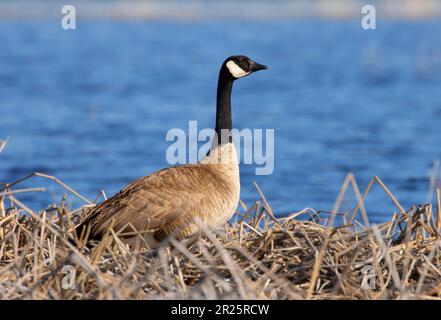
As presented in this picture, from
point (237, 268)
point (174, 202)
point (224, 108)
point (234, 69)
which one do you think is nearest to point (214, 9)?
point (234, 69)

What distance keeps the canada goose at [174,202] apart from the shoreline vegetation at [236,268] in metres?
0.51

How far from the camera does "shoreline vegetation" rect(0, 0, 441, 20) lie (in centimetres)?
7794

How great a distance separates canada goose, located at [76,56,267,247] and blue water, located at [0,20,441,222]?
2924 mm

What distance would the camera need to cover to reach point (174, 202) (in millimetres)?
7371

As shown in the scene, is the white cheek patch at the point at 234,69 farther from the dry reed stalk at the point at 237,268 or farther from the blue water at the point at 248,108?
the dry reed stalk at the point at 237,268

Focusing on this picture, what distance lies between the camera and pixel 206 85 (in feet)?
99.8

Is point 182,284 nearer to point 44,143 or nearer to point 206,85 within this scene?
point 44,143

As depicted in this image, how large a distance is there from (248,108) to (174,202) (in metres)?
18.2

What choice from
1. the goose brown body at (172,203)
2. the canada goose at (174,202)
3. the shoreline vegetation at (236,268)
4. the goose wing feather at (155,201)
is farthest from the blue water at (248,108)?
the shoreline vegetation at (236,268)

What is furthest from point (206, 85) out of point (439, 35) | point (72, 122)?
point (439, 35)

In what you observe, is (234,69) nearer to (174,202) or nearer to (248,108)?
(174,202)

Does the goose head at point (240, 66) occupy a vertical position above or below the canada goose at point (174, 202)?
above

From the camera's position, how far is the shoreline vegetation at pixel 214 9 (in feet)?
256

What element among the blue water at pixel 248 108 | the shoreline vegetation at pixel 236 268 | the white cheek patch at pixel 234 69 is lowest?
the blue water at pixel 248 108
